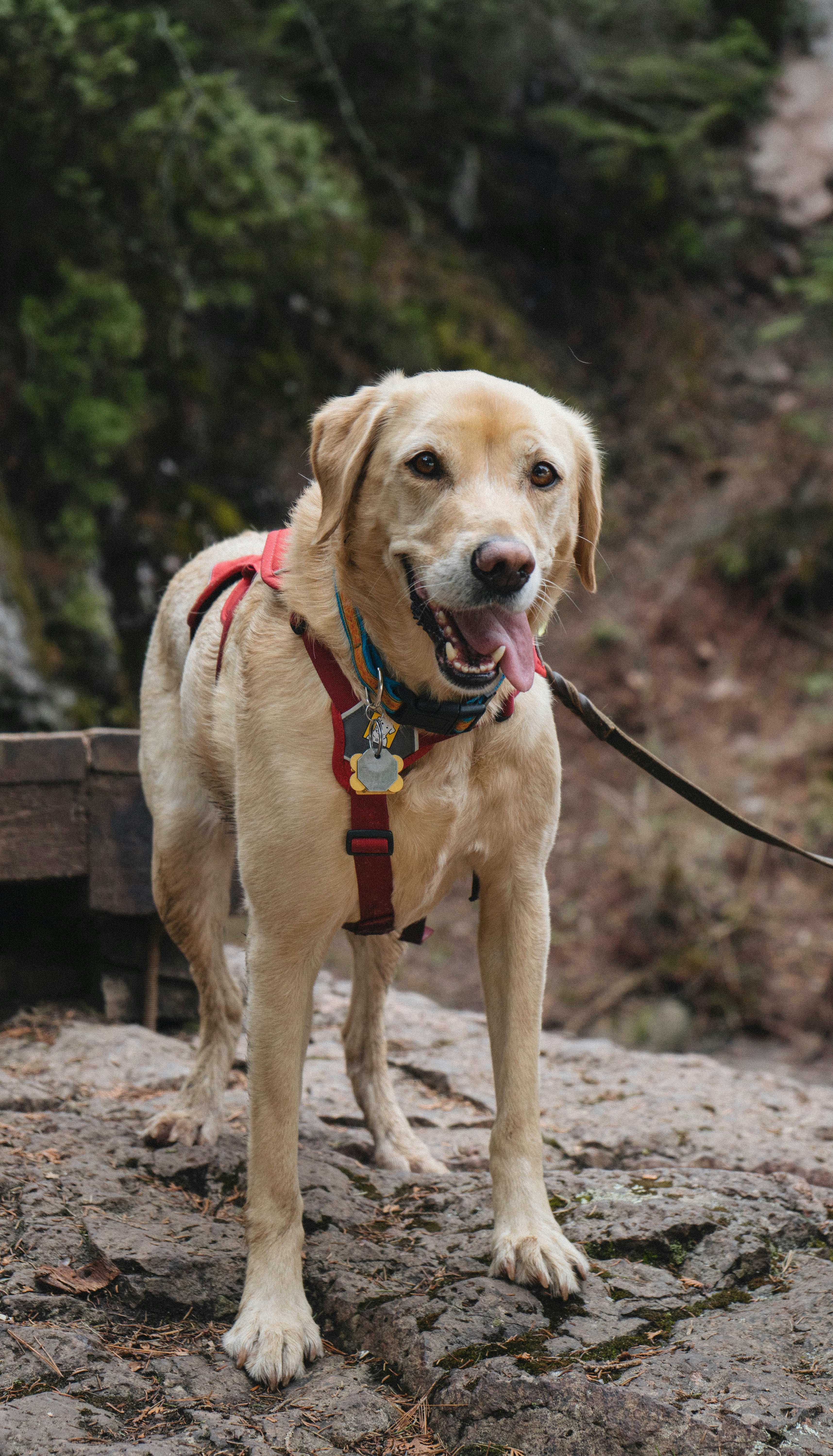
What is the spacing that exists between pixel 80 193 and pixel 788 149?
10570mm

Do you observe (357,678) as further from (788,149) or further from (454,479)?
(788,149)

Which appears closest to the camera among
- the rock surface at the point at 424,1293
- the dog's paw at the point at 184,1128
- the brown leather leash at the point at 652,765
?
the rock surface at the point at 424,1293

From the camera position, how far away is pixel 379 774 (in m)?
2.68

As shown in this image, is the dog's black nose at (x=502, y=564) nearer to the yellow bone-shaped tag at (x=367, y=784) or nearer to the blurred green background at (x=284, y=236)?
the yellow bone-shaped tag at (x=367, y=784)

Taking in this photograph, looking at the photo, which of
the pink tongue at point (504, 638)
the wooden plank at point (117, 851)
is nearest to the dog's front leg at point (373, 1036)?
the wooden plank at point (117, 851)

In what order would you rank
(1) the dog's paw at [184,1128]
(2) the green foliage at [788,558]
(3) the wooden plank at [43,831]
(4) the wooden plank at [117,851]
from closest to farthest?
(1) the dog's paw at [184,1128] < (3) the wooden plank at [43,831] < (4) the wooden plank at [117,851] < (2) the green foliage at [788,558]

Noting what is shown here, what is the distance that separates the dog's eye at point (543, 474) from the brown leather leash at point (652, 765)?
2.30 feet

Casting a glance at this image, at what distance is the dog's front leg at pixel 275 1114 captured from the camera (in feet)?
9.13

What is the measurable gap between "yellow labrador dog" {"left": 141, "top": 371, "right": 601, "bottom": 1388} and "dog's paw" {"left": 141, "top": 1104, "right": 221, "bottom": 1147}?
2.85ft

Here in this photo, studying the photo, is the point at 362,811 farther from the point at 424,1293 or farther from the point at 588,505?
the point at 424,1293

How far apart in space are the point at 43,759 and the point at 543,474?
9.83 ft

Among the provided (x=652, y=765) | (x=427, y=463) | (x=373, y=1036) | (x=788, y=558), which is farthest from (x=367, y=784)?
(x=788, y=558)

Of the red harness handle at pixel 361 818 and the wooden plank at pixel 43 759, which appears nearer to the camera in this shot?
the red harness handle at pixel 361 818

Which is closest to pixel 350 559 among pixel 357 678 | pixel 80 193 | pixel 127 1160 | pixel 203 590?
pixel 357 678
